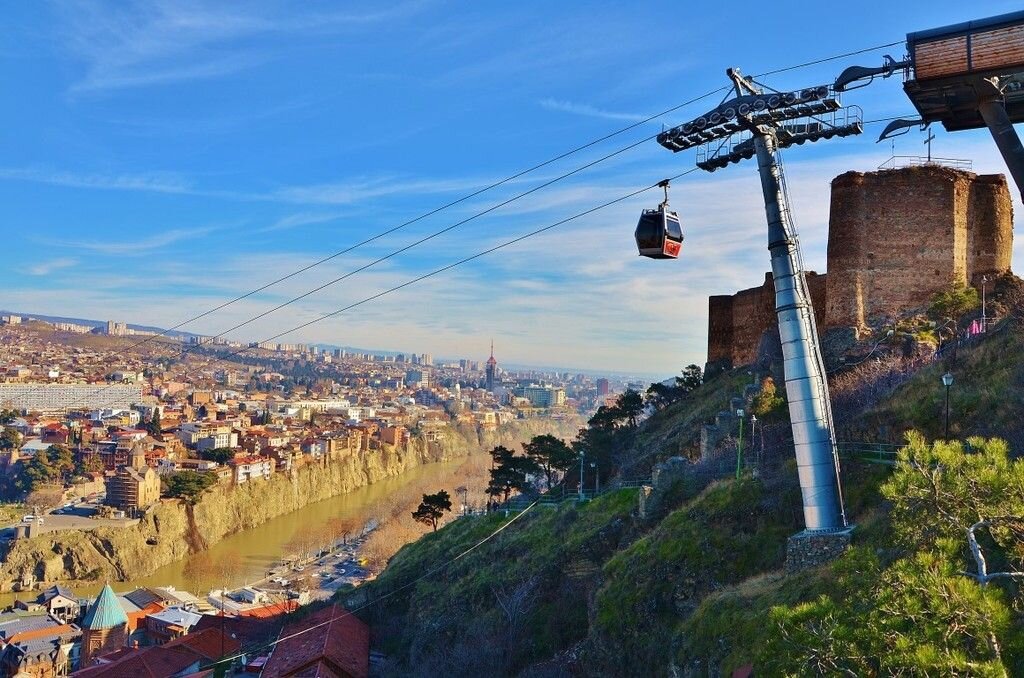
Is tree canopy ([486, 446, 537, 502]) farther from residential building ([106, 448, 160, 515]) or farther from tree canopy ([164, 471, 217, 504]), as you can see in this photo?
residential building ([106, 448, 160, 515])

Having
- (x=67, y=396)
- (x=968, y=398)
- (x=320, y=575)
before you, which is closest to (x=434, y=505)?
(x=320, y=575)

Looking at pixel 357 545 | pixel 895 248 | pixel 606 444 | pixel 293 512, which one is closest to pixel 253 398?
pixel 293 512

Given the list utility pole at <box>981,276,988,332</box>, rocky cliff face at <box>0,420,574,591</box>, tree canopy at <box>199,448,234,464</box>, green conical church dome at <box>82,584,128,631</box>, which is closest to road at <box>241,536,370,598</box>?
green conical church dome at <box>82,584,128,631</box>

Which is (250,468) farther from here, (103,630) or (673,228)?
(673,228)

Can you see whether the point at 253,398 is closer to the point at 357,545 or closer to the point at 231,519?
A: the point at 231,519

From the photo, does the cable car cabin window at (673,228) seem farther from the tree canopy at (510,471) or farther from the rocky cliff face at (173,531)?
the rocky cliff face at (173,531)

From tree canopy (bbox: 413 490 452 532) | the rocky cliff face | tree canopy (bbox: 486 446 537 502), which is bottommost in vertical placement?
the rocky cliff face
